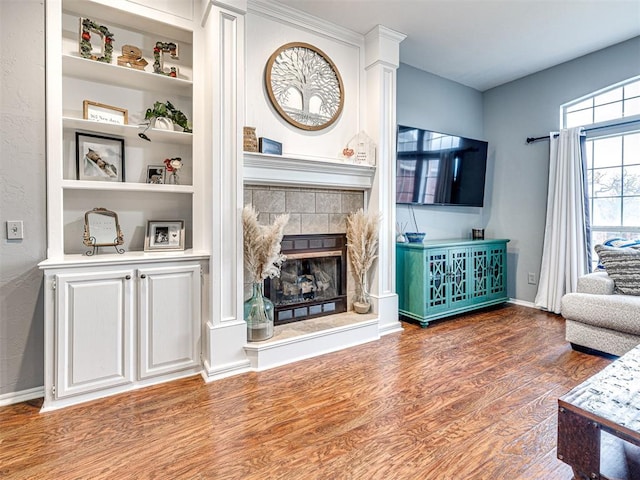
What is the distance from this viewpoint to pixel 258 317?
2527 mm

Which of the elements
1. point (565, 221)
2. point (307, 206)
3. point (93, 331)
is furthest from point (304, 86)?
point (565, 221)

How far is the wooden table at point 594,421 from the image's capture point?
117cm

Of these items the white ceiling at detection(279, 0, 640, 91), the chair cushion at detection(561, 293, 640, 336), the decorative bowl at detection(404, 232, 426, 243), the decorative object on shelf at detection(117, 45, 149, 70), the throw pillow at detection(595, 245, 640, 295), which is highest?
the white ceiling at detection(279, 0, 640, 91)

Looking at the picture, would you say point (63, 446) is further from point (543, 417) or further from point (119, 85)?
point (543, 417)

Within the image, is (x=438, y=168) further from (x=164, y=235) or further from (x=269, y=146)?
(x=164, y=235)

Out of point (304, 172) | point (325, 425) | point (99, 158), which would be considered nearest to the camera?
point (325, 425)

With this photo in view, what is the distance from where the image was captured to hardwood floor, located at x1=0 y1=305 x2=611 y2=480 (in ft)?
4.70

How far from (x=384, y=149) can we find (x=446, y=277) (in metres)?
1.47

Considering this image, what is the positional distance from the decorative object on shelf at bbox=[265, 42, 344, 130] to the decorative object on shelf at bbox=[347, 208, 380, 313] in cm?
92

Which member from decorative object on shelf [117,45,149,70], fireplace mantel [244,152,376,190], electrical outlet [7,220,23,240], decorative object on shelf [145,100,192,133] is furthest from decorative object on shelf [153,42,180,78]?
electrical outlet [7,220,23,240]

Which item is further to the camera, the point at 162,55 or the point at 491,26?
the point at 491,26

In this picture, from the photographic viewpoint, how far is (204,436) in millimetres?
1642

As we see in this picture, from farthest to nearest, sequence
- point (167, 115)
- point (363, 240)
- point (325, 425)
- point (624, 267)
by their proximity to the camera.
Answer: point (363, 240) → point (624, 267) → point (167, 115) → point (325, 425)

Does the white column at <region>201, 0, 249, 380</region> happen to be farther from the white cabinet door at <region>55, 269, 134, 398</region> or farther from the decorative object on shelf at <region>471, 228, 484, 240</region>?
the decorative object on shelf at <region>471, 228, 484, 240</region>
